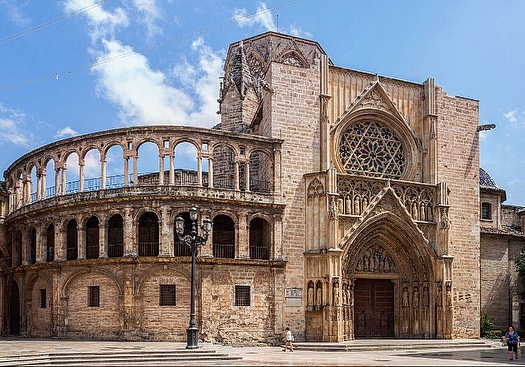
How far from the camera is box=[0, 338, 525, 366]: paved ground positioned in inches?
946

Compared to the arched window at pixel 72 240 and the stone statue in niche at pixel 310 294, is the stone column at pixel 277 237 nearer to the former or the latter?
the stone statue in niche at pixel 310 294

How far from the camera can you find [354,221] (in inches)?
1355

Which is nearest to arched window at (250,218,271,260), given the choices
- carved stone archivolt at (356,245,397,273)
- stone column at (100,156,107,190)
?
carved stone archivolt at (356,245,397,273)

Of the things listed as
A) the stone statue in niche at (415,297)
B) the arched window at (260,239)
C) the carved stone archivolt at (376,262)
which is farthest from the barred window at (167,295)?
the stone statue in niche at (415,297)

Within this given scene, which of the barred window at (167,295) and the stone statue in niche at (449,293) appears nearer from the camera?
the barred window at (167,295)

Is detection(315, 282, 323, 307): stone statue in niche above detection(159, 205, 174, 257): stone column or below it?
below

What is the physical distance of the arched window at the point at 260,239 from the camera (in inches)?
1336

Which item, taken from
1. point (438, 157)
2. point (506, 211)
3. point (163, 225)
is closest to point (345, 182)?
point (438, 157)

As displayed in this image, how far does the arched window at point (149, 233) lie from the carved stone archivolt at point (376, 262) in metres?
10.1

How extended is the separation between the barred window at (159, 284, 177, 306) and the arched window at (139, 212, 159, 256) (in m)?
2.48

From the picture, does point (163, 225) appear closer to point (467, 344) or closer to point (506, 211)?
point (467, 344)

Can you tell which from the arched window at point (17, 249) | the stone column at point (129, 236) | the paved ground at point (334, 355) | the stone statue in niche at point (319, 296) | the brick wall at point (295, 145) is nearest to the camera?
the paved ground at point (334, 355)

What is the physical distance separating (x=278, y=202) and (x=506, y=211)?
23.5 m

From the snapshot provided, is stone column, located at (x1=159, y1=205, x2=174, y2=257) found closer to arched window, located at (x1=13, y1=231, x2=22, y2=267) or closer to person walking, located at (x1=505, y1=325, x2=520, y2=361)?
arched window, located at (x1=13, y1=231, x2=22, y2=267)
